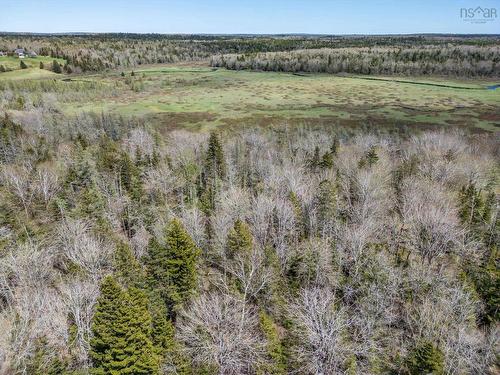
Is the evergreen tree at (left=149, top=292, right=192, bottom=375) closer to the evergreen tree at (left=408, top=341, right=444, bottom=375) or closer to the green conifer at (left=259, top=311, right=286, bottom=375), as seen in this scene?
the green conifer at (left=259, top=311, right=286, bottom=375)

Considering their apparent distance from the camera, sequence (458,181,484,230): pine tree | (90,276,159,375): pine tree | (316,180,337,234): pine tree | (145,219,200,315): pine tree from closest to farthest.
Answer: (90,276,159,375): pine tree
(145,219,200,315): pine tree
(458,181,484,230): pine tree
(316,180,337,234): pine tree

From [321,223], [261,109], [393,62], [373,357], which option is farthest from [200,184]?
[393,62]

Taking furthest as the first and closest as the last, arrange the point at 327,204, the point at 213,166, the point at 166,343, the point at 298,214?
1. the point at 213,166
2. the point at 298,214
3. the point at 327,204
4. the point at 166,343

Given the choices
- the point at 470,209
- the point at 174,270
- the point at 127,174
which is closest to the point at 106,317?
the point at 174,270

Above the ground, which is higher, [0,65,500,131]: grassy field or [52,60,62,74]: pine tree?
[52,60,62,74]: pine tree

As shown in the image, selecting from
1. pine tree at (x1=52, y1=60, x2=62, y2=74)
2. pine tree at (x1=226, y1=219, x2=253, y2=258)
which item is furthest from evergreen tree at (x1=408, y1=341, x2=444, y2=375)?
pine tree at (x1=52, y1=60, x2=62, y2=74)

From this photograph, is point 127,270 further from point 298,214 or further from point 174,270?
point 298,214
